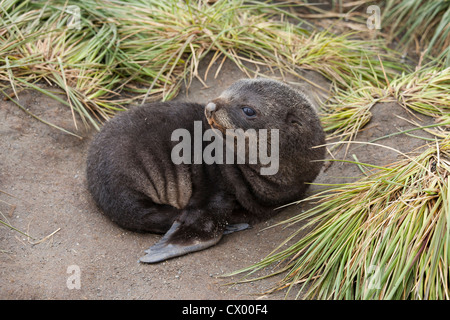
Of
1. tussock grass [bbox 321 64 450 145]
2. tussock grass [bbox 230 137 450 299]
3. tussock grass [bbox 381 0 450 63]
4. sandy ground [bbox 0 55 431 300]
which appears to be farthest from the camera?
tussock grass [bbox 381 0 450 63]

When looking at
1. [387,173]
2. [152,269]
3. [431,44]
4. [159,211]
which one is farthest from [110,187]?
[431,44]

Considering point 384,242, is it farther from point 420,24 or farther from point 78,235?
point 420,24

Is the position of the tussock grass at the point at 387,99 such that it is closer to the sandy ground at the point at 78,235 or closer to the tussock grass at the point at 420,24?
the sandy ground at the point at 78,235

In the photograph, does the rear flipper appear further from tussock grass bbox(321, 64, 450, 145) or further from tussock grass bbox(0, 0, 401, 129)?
tussock grass bbox(321, 64, 450, 145)

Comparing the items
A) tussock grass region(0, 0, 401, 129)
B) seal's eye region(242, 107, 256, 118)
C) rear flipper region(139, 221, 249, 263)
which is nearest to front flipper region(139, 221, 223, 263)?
rear flipper region(139, 221, 249, 263)

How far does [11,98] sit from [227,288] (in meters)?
3.24

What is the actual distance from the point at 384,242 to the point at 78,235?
8.63ft

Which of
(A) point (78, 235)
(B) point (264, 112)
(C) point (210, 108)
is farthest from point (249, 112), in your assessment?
(A) point (78, 235)

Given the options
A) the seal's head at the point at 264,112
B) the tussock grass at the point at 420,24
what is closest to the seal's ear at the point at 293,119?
the seal's head at the point at 264,112

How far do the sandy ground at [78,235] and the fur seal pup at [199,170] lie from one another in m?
0.17

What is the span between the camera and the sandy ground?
422 cm

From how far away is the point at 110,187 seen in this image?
4.93 meters

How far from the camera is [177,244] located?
4.72 metres

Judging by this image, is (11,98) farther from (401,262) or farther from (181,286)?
(401,262)
